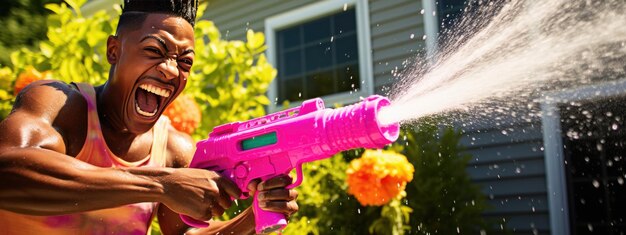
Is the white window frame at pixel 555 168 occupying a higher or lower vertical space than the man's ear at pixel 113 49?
lower

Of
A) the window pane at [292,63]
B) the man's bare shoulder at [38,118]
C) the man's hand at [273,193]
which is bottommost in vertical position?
the man's hand at [273,193]

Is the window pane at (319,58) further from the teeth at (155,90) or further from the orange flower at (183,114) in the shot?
the teeth at (155,90)

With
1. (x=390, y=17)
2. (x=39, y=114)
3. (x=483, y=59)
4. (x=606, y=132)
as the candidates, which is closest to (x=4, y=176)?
(x=39, y=114)

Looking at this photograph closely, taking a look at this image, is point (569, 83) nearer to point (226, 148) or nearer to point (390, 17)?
point (390, 17)

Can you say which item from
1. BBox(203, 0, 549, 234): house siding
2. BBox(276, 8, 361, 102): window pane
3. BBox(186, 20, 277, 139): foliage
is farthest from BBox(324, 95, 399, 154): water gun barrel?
BBox(276, 8, 361, 102): window pane

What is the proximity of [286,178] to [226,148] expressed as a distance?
0.21 metres

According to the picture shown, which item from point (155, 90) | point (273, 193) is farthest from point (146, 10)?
point (273, 193)

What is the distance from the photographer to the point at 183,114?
3885 mm

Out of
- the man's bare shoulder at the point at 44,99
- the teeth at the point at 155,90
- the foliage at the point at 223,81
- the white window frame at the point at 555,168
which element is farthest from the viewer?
the white window frame at the point at 555,168

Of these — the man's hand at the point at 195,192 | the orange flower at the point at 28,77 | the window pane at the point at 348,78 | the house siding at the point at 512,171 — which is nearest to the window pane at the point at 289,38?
the window pane at the point at 348,78

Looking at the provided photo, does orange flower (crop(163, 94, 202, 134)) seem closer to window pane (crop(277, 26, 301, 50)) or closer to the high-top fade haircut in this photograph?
the high-top fade haircut

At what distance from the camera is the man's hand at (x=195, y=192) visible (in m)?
1.99

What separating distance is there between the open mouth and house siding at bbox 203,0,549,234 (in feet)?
14.3

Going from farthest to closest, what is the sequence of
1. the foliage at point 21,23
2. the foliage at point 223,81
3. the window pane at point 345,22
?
the window pane at point 345,22 → the foliage at point 21,23 → the foliage at point 223,81
